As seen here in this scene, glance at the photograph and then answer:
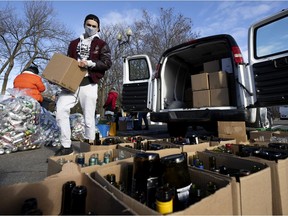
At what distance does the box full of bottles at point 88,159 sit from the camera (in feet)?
5.66

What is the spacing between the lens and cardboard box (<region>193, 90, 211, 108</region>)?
164 inches

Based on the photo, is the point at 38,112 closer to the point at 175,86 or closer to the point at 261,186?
the point at 175,86

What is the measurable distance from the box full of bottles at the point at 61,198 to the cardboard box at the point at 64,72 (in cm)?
179

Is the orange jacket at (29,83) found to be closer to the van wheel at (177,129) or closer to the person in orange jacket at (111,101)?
the van wheel at (177,129)

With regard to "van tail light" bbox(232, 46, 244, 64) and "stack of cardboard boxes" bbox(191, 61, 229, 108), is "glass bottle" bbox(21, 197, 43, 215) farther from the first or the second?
"stack of cardboard boxes" bbox(191, 61, 229, 108)

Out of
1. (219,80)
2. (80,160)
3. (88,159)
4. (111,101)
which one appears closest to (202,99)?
(219,80)

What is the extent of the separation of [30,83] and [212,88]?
3.55m

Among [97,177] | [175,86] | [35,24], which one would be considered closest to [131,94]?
[175,86]

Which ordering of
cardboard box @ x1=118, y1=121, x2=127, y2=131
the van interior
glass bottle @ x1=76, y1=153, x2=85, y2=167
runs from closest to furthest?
glass bottle @ x1=76, y1=153, x2=85, y2=167 < the van interior < cardboard box @ x1=118, y1=121, x2=127, y2=131

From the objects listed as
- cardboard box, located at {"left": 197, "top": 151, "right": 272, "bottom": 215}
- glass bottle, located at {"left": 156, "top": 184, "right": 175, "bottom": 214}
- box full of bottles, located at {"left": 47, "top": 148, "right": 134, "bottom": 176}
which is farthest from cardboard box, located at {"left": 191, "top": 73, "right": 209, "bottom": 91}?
glass bottle, located at {"left": 156, "top": 184, "right": 175, "bottom": 214}

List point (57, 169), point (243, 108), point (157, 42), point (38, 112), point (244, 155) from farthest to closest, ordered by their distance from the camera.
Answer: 1. point (157, 42)
2. point (38, 112)
3. point (243, 108)
4. point (244, 155)
5. point (57, 169)

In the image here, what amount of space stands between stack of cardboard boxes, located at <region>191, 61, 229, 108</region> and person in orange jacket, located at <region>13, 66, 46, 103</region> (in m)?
3.18

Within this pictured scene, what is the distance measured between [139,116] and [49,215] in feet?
27.0

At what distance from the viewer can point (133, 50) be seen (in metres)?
20.2
